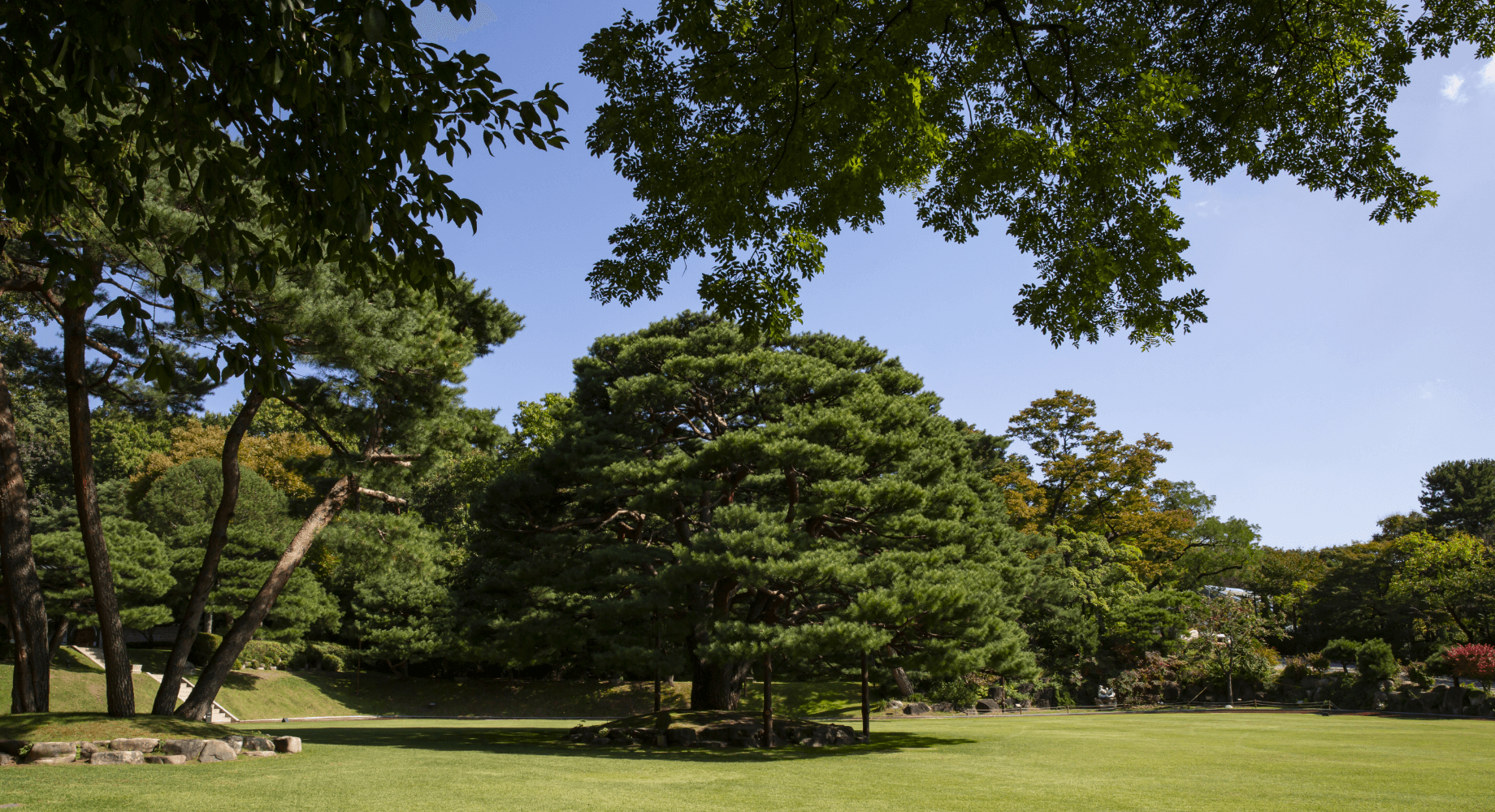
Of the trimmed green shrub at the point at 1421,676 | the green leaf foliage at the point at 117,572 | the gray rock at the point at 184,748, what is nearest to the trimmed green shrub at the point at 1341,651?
the trimmed green shrub at the point at 1421,676

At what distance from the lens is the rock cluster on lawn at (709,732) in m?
12.4

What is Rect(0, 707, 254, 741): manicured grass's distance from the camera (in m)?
8.72

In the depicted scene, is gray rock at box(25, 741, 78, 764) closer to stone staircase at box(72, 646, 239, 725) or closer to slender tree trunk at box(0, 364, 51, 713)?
slender tree trunk at box(0, 364, 51, 713)

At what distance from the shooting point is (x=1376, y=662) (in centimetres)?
2081

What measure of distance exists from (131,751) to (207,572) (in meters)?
3.12

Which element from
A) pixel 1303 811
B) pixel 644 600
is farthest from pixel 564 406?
pixel 1303 811

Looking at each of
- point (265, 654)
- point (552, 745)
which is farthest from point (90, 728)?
point (265, 654)

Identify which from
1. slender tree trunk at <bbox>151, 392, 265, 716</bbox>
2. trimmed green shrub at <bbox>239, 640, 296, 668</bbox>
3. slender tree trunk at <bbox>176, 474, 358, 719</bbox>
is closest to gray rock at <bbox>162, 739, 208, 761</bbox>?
slender tree trunk at <bbox>176, 474, 358, 719</bbox>

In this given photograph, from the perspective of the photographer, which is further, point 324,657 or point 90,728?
point 324,657

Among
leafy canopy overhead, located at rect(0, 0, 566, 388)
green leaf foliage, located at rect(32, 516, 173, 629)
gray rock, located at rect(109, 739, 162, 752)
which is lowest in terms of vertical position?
gray rock, located at rect(109, 739, 162, 752)

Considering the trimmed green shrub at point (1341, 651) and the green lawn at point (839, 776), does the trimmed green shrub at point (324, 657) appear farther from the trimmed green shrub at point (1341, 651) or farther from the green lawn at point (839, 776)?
the trimmed green shrub at point (1341, 651)

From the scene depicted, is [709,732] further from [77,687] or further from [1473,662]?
[1473,662]

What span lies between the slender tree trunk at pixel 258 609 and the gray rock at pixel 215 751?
176 cm

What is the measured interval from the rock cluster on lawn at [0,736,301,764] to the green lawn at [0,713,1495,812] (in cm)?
39
